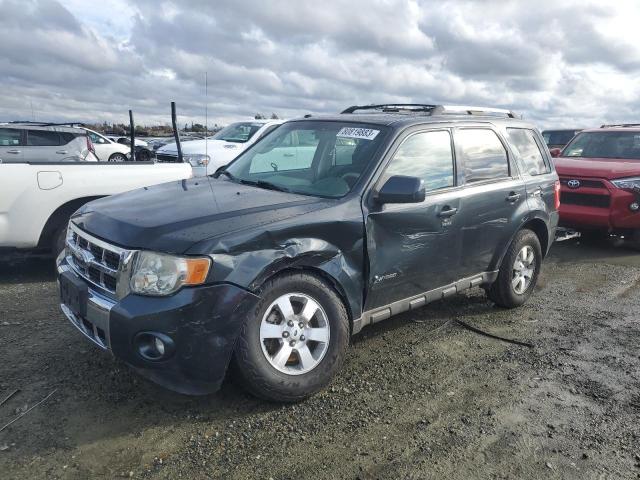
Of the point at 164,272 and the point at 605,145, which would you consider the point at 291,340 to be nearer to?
the point at 164,272

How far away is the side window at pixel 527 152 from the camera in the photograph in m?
5.15

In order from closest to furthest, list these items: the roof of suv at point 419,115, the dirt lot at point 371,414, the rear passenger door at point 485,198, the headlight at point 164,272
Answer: the dirt lot at point 371,414, the headlight at point 164,272, the roof of suv at point 419,115, the rear passenger door at point 485,198

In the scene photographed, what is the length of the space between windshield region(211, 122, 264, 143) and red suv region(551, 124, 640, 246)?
20.0 ft

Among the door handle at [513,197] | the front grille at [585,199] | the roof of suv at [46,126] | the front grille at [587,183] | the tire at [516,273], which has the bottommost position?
the tire at [516,273]

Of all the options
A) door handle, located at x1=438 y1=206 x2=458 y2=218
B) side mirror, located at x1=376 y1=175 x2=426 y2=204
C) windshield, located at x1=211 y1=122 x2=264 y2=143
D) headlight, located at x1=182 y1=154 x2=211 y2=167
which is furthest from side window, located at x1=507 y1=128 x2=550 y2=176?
windshield, located at x1=211 y1=122 x2=264 y2=143

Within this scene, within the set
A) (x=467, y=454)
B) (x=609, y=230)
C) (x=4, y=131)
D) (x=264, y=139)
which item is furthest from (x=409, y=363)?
(x=4, y=131)

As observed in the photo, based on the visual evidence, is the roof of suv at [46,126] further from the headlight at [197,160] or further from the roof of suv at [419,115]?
the roof of suv at [419,115]

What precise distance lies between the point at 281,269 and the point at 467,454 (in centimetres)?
142

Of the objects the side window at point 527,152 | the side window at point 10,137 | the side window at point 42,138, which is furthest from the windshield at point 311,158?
the side window at point 42,138

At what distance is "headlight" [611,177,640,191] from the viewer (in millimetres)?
7721

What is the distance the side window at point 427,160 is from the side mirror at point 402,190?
16 cm

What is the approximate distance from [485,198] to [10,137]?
11255 mm

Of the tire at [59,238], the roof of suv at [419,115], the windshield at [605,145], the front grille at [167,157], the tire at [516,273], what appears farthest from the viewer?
the front grille at [167,157]

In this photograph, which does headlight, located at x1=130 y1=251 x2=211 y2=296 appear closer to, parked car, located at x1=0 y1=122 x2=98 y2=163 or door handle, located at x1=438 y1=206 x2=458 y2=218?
door handle, located at x1=438 y1=206 x2=458 y2=218
